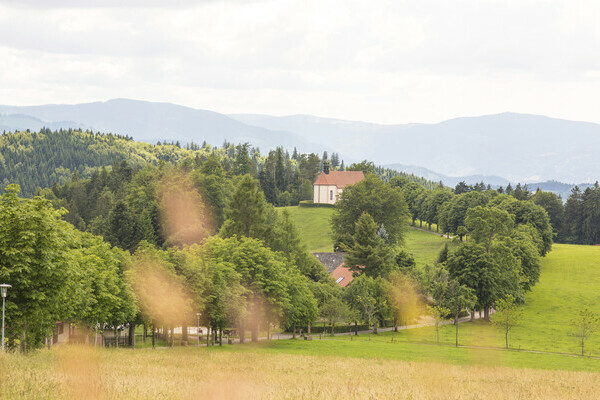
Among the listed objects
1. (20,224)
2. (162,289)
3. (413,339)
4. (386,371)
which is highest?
(20,224)

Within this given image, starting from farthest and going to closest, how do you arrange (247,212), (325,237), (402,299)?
(325,237), (247,212), (402,299)

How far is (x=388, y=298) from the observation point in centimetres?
8681

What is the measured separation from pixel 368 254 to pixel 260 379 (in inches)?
2771

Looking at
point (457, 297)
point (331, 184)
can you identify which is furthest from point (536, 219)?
point (331, 184)

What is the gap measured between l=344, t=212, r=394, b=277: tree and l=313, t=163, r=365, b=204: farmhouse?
82.6 m

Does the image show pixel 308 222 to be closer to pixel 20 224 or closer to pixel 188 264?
pixel 188 264

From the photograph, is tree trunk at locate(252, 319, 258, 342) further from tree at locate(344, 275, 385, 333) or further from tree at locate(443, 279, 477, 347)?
tree at locate(443, 279, 477, 347)

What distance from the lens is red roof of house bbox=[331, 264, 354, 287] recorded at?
4199 inches

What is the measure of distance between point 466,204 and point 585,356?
81706 mm

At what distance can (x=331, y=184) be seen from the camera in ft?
609

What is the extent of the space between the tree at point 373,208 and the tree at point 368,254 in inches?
689

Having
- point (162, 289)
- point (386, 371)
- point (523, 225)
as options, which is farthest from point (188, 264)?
point (523, 225)

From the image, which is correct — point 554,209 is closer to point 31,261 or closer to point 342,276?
point 342,276

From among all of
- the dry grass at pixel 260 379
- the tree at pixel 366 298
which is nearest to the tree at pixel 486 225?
the tree at pixel 366 298
